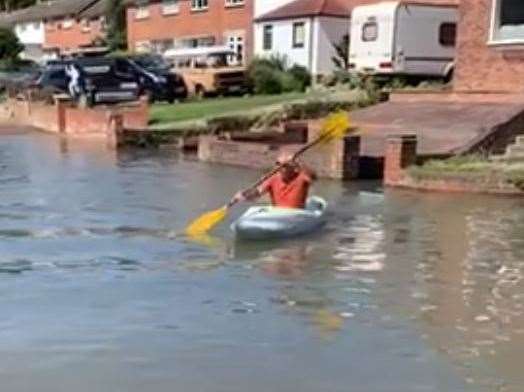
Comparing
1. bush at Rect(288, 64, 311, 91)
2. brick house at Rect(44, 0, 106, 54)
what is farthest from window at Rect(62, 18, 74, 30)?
bush at Rect(288, 64, 311, 91)

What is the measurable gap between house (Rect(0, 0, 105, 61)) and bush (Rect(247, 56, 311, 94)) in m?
26.7

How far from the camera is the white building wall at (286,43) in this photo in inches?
1822

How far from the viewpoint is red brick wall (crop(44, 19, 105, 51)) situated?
7206 centimetres

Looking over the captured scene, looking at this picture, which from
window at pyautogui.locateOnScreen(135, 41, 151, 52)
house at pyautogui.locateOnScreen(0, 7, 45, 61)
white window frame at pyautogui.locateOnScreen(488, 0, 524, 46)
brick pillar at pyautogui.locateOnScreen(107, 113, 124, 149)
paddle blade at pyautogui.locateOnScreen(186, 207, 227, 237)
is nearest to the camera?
paddle blade at pyautogui.locateOnScreen(186, 207, 227, 237)

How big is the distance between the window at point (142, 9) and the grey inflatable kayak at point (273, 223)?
47.2 metres

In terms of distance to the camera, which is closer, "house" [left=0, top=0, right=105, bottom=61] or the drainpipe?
the drainpipe

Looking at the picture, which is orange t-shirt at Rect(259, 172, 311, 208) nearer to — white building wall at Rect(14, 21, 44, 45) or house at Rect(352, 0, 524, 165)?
house at Rect(352, 0, 524, 165)

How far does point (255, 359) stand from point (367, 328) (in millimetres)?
1580

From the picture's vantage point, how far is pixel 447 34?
3784cm

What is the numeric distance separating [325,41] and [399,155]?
24.5m

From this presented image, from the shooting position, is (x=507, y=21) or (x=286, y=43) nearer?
(x=507, y=21)

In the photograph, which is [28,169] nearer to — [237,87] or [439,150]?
[439,150]

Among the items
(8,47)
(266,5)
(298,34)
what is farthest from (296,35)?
(8,47)

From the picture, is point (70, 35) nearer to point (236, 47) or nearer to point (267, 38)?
point (236, 47)
